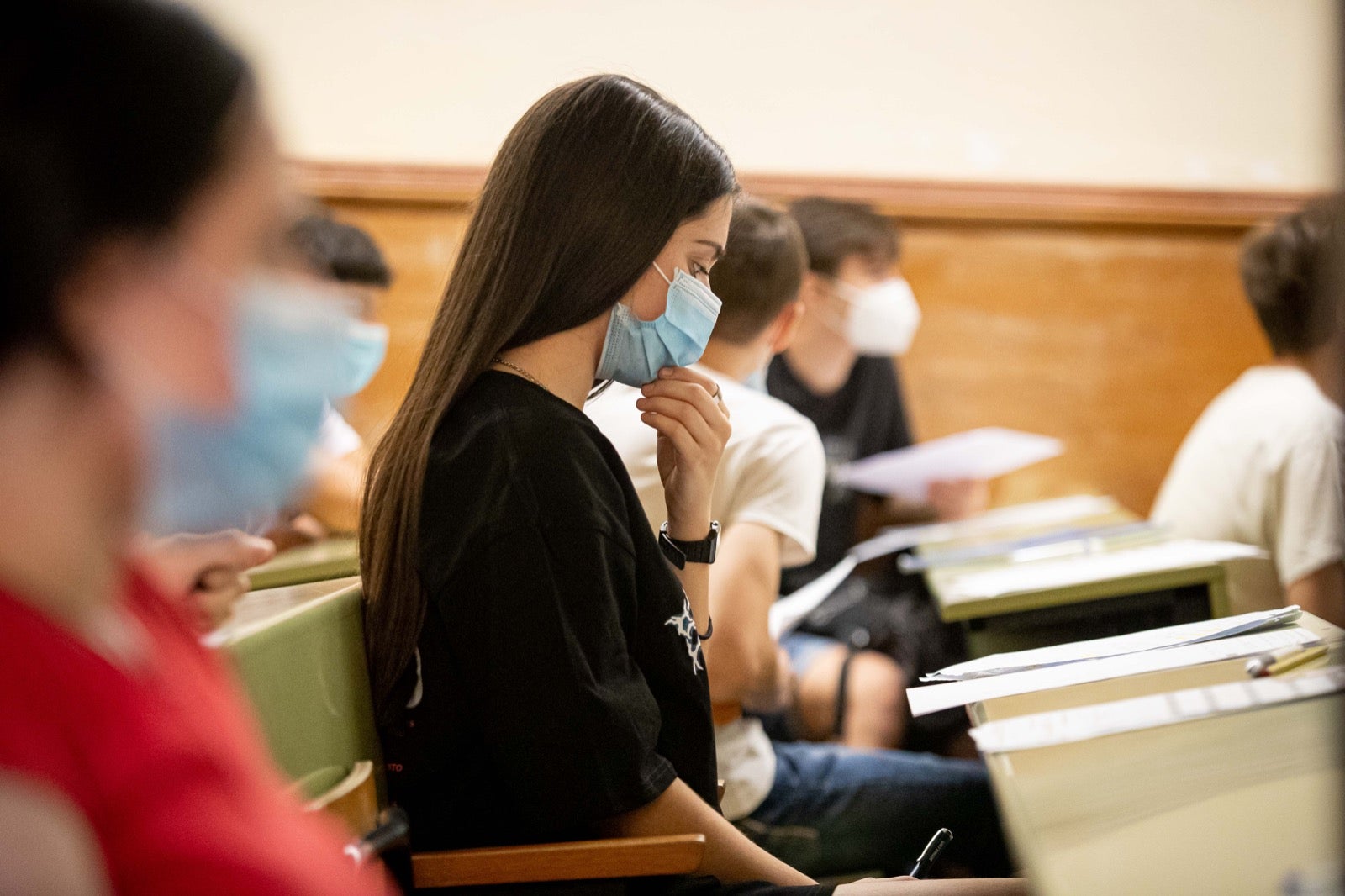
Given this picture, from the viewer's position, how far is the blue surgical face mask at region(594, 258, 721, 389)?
1242 millimetres

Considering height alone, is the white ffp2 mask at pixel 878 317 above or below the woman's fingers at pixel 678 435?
below

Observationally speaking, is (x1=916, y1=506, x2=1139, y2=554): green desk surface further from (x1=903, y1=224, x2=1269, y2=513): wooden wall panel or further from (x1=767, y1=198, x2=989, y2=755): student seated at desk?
(x1=903, y1=224, x2=1269, y2=513): wooden wall panel

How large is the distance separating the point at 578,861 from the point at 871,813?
28.8 inches

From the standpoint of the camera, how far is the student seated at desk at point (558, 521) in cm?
104

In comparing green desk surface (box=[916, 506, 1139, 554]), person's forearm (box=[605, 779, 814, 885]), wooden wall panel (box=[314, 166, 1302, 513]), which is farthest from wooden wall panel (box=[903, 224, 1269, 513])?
person's forearm (box=[605, 779, 814, 885])

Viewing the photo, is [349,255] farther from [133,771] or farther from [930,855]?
[133,771]

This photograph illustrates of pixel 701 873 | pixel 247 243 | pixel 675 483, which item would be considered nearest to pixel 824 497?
pixel 675 483

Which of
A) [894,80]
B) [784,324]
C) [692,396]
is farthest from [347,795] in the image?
[894,80]

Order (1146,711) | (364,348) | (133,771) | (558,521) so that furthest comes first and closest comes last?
(364,348), (558,521), (1146,711), (133,771)

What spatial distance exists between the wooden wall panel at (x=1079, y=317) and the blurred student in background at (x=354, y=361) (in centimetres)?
51

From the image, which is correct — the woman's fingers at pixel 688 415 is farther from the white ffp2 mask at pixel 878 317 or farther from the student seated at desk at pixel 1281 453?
the white ffp2 mask at pixel 878 317

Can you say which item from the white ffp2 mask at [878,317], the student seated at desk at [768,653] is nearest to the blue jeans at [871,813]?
the student seated at desk at [768,653]

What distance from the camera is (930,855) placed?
122 centimetres

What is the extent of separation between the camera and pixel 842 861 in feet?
5.29
